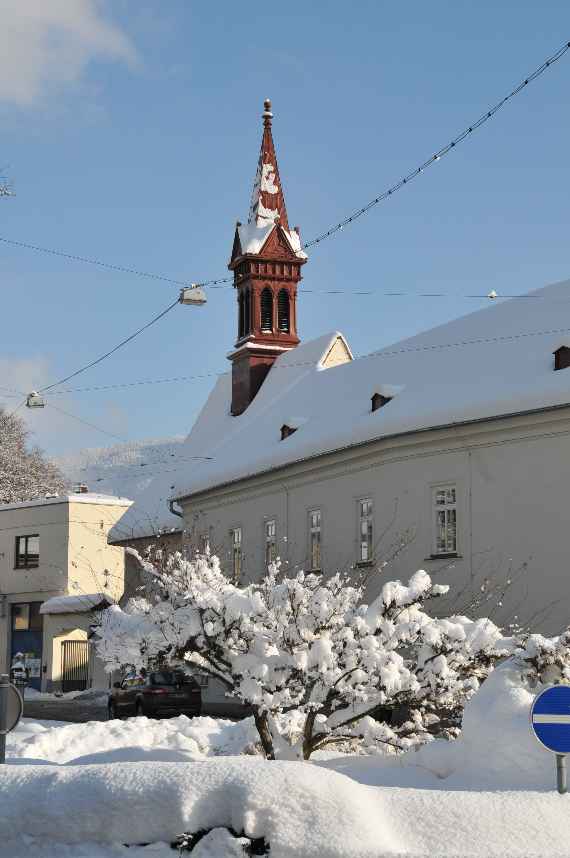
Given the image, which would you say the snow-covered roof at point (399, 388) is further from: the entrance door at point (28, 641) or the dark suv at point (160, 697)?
the entrance door at point (28, 641)

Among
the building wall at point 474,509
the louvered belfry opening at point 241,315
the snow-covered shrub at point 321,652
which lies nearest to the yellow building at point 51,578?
the louvered belfry opening at point 241,315

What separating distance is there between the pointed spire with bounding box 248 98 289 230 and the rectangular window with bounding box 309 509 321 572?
16.8 meters

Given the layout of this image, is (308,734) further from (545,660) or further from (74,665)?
(74,665)

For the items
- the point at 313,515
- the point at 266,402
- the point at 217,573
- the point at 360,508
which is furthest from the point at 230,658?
the point at 266,402

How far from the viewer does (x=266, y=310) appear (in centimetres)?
4525

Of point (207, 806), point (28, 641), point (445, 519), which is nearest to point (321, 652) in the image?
point (207, 806)

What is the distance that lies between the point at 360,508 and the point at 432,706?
14824mm

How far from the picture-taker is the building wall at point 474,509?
2502 cm

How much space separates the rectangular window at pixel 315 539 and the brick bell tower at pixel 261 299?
501 inches

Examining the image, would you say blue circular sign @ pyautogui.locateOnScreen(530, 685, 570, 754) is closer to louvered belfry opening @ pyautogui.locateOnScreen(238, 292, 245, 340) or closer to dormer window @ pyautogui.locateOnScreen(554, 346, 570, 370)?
dormer window @ pyautogui.locateOnScreen(554, 346, 570, 370)

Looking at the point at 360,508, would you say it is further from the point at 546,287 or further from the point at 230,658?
the point at 230,658

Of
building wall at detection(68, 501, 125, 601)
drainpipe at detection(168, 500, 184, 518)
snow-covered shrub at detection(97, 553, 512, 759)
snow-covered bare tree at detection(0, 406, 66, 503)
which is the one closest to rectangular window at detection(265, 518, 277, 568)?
drainpipe at detection(168, 500, 184, 518)

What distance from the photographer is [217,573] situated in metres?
17.0

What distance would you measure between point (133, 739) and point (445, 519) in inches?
369
